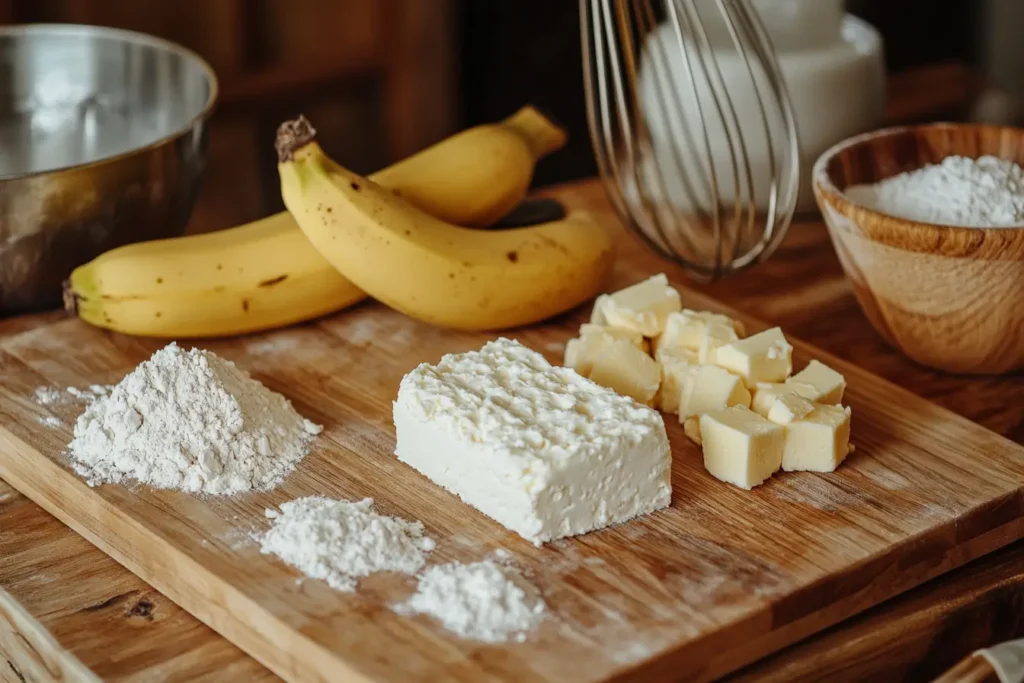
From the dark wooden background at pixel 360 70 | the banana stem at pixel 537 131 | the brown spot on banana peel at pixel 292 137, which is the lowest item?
the dark wooden background at pixel 360 70

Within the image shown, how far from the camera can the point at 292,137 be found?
97 cm

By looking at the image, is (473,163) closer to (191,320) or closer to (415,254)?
(415,254)

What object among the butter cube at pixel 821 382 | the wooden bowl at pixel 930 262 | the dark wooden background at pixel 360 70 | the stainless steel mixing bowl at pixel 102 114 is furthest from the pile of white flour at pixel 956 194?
the dark wooden background at pixel 360 70

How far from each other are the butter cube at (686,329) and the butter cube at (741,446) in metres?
0.10

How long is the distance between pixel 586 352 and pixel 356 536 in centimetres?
26

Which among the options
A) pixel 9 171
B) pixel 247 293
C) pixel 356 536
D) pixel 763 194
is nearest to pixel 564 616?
pixel 356 536

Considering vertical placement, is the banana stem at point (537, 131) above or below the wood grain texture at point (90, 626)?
above

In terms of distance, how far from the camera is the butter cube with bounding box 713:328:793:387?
2.90 feet

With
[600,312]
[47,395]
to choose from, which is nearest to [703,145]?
[600,312]

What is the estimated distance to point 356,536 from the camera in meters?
0.75

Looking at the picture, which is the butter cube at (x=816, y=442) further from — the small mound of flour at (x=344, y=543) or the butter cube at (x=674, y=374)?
the small mound of flour at (x=344, y=543)

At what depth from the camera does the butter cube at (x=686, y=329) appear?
36.8 inches

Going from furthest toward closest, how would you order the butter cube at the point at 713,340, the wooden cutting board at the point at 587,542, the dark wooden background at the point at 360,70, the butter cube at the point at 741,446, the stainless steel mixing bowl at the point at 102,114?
the dark wooden background at the point at 360,70 → the stainless steel mixing bowl at the point at 102,114 → the butter cube at the point at 713,340 → the butter cube at the point at 741,446 → the wooden cutting board at the point at 587,542

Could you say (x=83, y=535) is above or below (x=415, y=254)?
below
